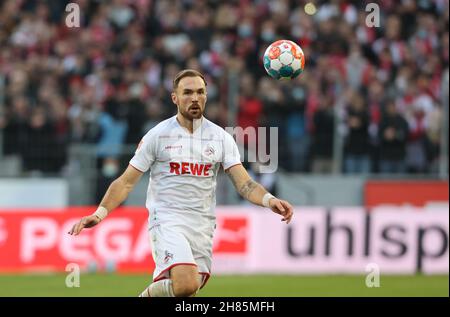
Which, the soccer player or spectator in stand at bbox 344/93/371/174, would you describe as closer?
the soccer player

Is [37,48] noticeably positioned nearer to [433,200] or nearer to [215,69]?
[215,69]

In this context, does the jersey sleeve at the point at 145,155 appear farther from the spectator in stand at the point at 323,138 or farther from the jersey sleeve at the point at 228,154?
the spectator in stand at the point at 323,138

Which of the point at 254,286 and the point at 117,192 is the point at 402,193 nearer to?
the point at 254,286

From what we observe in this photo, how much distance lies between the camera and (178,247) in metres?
8.92

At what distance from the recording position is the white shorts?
29.2ft

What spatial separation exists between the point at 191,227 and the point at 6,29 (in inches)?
595

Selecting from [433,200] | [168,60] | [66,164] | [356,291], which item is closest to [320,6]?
[168,60]

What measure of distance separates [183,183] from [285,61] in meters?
1.89

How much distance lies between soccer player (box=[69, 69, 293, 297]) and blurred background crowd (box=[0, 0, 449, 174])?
10.1 meters

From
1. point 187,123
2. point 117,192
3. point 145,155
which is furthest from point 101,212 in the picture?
point 187,123

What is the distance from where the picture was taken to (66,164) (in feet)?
64.7

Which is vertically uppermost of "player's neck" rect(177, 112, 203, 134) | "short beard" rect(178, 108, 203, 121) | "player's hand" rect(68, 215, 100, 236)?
"short beard" rect(178, 108, 203, 121)

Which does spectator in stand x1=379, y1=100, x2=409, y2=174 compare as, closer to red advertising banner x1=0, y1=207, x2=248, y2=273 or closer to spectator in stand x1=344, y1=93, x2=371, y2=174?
spectator in stand x1=344, y1=93, x2=371, y2=174
